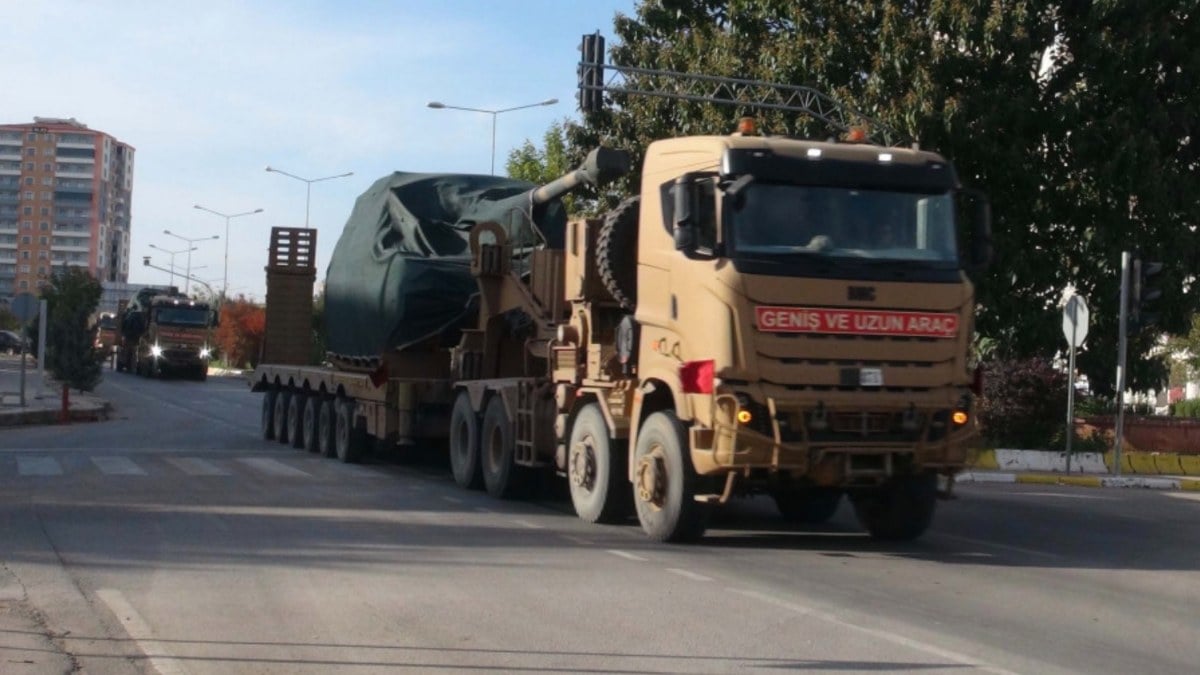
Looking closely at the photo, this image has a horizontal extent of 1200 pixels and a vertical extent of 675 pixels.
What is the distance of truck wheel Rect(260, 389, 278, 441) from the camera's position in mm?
28203

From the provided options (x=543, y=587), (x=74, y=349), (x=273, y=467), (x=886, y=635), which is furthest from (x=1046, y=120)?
(x=74, y=349)

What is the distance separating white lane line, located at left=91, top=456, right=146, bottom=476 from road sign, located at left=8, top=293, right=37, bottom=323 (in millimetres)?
11779

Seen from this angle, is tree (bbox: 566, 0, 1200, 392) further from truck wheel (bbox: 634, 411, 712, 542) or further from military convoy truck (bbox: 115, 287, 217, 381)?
military convoy truck (bbox: 115, 287, 217, 381)

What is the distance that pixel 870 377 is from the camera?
42.8 feet

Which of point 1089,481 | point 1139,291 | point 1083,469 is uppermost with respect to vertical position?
point 1139,291

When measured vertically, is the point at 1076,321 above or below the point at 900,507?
above

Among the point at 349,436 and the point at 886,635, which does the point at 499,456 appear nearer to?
the point at 349,436

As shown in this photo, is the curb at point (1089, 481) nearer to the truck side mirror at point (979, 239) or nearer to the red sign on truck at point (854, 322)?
the truck side mirror at point (979, 239)

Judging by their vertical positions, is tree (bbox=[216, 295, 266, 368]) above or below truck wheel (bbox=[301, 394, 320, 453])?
above

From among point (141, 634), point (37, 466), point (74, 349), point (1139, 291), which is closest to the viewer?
point (141, 634)

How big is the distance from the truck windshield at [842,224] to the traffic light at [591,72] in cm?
1209

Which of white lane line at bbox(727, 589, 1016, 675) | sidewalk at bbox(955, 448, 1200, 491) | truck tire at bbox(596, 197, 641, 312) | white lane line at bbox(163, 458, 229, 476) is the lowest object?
white lane line at bbox(727, 589, 1016, 675)

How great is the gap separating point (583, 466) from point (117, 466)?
28.4ft

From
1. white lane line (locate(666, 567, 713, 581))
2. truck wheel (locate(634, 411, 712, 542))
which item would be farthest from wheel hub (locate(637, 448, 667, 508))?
white lane line (locate(666, 567, 713, 581))
